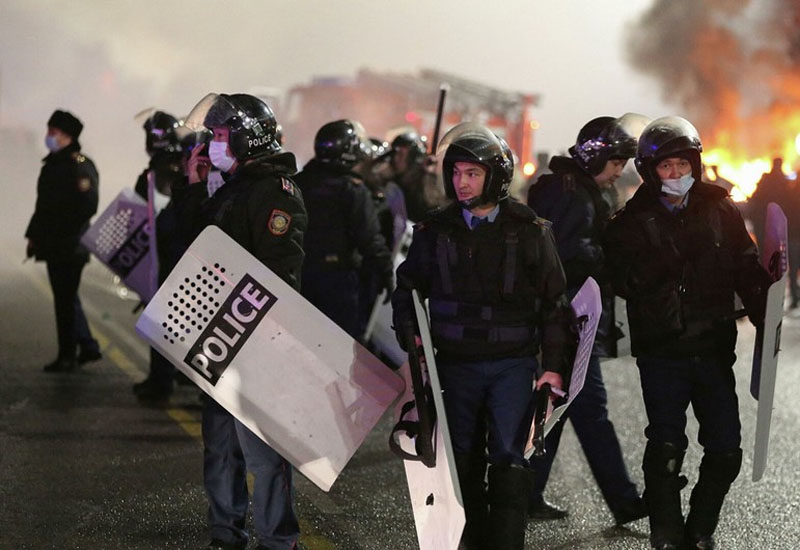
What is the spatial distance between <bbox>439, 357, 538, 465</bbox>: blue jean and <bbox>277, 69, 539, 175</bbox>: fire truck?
18854mm

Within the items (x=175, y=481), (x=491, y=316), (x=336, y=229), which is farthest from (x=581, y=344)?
(x=336, y=229)

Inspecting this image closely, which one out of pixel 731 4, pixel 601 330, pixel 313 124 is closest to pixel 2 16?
pixel 313 124

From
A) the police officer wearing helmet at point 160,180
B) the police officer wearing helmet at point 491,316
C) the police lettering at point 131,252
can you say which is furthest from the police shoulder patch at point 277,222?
the police lettering at point 131,252

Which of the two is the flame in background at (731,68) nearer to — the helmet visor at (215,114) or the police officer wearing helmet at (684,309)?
the police officer wearing helmet at (684,309)

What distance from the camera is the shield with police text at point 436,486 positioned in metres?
4.46

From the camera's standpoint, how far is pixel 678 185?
5.25 m

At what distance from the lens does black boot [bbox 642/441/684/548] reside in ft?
17.4

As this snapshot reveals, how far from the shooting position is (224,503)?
5230 mm

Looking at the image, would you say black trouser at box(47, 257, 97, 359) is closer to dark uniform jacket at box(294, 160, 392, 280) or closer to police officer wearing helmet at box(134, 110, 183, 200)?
police officer wearing helmet at box(134, 110, 183, 200)

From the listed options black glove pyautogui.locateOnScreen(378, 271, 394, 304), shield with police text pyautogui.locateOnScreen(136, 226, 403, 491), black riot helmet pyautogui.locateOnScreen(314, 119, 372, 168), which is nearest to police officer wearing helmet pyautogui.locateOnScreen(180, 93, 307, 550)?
shield with police text pyautogui.locateOnScreen(136, 226, 403, 491)

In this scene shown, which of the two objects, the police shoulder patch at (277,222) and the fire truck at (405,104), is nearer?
the police shoulder patch at (277,222)

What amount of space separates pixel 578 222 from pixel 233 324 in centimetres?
167

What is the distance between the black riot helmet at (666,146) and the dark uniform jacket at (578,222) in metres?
0.48

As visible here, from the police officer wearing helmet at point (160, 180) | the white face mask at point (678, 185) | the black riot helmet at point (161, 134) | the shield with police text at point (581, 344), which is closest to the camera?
the shield with police text at point (581, 344)
